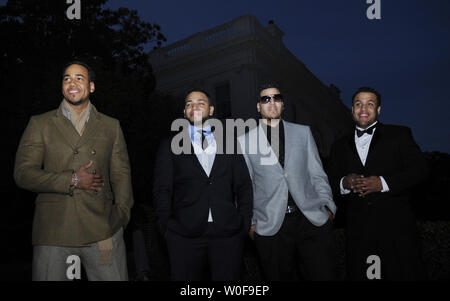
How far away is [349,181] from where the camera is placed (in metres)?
3.99

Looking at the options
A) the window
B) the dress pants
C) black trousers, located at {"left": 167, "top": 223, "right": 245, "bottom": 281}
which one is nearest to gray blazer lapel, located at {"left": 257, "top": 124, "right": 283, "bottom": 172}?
black trousers, located at {"left": 167, "top": 223, "right": 245, "bottom": 281}

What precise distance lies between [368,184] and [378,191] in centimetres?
16

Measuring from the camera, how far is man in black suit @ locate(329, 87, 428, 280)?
376 centimetres

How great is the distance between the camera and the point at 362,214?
3955 millimetres

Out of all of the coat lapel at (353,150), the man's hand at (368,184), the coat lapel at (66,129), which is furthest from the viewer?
the coat lapel at (353,150)

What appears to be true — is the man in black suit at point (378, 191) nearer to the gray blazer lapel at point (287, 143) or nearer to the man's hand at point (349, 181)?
the man's hand at point (349, 181)

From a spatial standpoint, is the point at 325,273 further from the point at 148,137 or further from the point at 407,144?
the point at 148,137

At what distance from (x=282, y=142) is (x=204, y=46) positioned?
19.0 metres

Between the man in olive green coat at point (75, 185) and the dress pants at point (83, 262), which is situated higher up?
the man in olive green coat at point (75, 185)

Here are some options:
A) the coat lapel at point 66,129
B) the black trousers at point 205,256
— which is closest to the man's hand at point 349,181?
the black trousers at point 205,256

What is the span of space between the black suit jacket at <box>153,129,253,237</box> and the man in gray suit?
10.5 inches

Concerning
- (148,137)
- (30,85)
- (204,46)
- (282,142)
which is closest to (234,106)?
(204,46)

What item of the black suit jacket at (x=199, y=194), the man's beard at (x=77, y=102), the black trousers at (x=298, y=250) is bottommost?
the black trousers at (x=298, y=250)

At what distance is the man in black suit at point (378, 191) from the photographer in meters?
3.76
